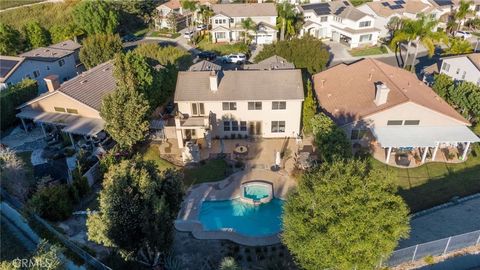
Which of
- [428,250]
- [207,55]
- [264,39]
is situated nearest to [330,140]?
[428,250]

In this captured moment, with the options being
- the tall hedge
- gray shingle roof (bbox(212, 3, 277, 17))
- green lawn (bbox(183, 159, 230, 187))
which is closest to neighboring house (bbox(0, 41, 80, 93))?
the tall hedge

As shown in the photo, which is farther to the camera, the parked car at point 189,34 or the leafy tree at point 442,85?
the parked car at point 189,34

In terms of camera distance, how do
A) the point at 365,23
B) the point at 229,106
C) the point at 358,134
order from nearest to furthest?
1. the point at 358,134
2. the point at 229,106
3. the point at 365,23

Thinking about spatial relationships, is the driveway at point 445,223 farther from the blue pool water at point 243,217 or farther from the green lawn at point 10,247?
the green lawn at point 10,247

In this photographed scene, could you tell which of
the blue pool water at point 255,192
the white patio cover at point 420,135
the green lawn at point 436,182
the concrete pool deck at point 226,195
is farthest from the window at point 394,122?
the blue pool water at point 255,192

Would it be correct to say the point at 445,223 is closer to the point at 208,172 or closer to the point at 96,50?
the point at 208,172

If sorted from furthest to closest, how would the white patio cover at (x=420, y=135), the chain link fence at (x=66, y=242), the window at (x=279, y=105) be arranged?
the window at (x=279, y=105)
the white patio cover at (x=420, y=135)
the chain link fence at (x=66, y=242)

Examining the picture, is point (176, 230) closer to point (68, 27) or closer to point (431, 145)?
point (431, 145)
